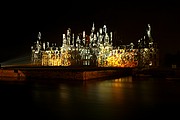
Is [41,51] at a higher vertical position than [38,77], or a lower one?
higher

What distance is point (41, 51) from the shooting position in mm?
46781

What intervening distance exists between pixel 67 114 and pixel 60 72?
1126cm

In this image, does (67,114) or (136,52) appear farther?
(136,52)

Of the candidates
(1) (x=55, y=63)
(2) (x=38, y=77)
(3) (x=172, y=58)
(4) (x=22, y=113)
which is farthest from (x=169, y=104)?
(1) (x=55, y=63)

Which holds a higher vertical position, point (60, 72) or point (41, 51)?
point (41, 51)

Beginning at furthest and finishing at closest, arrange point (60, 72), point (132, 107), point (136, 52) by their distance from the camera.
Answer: point (136, 52) → point (60, 72) → point (132, 107)

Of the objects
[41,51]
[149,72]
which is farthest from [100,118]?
[41,51]

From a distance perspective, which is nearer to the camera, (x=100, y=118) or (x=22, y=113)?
(x=100, y=118)

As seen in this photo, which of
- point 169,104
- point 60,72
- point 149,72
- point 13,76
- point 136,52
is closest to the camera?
point 169,104

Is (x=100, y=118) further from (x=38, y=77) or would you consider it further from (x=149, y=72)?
(x=149, y=72)

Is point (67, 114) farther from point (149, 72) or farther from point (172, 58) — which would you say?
point (172, 58)

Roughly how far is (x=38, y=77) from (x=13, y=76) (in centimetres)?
211

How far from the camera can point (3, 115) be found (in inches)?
243

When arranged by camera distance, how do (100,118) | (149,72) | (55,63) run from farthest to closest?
(55,63), (149,72), (100,118)
